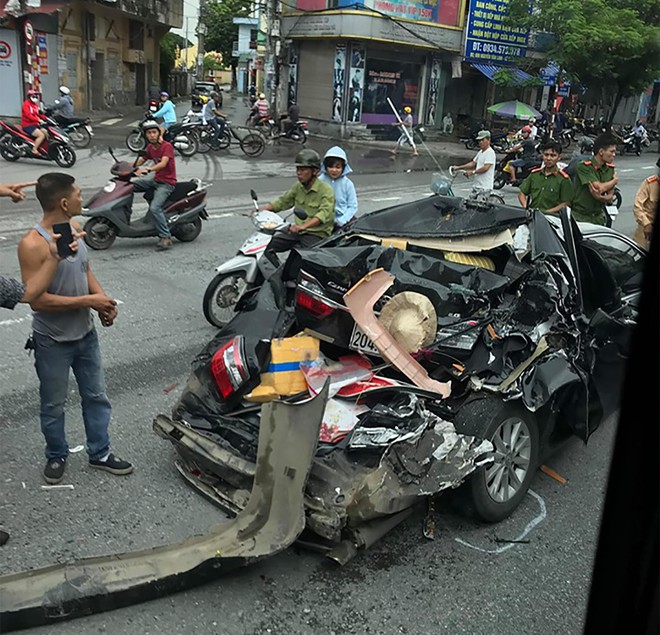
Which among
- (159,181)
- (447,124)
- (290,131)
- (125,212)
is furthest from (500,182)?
(447,124)

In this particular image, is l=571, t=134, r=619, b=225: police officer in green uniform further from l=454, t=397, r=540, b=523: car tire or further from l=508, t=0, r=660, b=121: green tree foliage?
l=508, t=0, r=660, b=121: green tree foliage

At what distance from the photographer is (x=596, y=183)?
23.8ft

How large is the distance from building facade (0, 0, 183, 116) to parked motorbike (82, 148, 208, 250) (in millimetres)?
15543

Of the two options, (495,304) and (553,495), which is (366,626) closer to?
(553,495)

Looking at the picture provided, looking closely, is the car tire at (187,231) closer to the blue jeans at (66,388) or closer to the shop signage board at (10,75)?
the blue jeans at (66,388)

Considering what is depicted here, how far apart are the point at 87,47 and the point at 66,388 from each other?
27.8 meters

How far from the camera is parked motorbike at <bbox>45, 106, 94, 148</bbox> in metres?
17.6

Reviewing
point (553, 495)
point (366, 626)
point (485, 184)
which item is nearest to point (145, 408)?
point (366, 626)

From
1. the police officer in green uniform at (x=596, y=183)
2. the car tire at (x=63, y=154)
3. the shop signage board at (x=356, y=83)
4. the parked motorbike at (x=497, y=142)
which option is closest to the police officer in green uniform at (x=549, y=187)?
the police officer in green uniform at (x=596, y=183)

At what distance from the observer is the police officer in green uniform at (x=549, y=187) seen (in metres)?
7.54

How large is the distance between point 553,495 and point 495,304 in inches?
46.5

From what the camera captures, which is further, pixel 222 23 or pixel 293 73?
pixel 222 23

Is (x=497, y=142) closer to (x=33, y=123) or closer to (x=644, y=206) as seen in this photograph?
(x=33, y=123)

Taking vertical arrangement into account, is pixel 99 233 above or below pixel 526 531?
above
